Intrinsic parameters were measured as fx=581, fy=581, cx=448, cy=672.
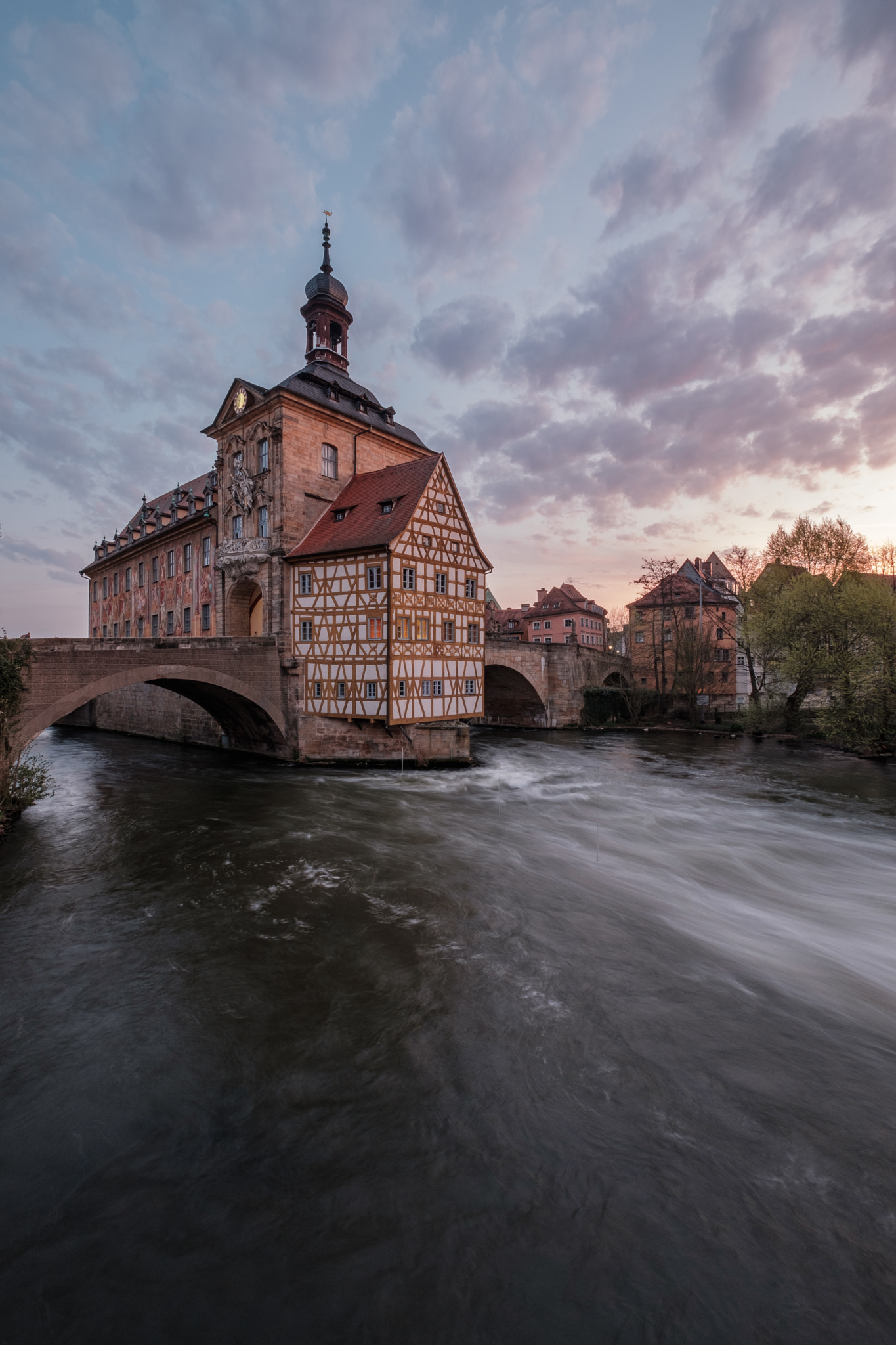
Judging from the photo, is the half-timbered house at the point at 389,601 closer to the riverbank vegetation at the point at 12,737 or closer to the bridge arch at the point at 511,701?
the riverbank vegetation at the point at 12,737

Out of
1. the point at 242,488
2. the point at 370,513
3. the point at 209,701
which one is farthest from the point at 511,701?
the point at 242,488

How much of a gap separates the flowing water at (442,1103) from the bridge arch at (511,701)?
71.2 ft

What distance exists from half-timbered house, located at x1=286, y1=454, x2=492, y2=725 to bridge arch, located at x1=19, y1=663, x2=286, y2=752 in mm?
1648

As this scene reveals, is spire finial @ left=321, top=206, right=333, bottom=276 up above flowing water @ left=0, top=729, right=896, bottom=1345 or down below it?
above

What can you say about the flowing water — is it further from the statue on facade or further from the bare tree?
the bare tree

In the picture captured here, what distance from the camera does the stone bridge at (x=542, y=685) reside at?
31203 mm

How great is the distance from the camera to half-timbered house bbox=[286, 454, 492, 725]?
17.9m

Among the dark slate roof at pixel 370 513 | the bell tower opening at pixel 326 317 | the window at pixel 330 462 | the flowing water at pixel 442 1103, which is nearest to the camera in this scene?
the flowing water at pixel 442 1103

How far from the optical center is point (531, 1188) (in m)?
3.54

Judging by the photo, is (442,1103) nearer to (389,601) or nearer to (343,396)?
(389,601)

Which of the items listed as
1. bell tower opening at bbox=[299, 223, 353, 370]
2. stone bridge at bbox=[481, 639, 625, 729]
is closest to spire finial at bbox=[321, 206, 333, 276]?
bell tower opening at bbox=[299, 223, 353, 370]

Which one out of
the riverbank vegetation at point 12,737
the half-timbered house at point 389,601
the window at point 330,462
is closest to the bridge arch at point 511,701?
the half-timbered house at point 389,601

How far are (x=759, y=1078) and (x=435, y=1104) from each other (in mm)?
2584

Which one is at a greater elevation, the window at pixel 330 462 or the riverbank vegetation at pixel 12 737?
the window at pixel 330 462
